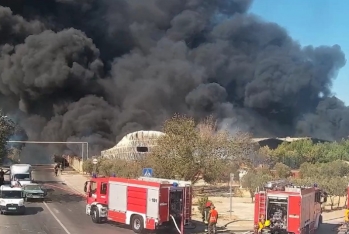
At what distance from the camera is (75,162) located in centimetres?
6919

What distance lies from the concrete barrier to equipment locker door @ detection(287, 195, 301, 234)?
152 feet

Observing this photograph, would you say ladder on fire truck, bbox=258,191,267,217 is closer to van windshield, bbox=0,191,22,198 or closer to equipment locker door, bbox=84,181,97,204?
equipment locker door, bbox=84,181,97,204

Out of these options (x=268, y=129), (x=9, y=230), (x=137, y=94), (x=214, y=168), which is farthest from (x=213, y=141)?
(x=268, y=129)

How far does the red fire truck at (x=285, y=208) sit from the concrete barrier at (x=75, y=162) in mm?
45469

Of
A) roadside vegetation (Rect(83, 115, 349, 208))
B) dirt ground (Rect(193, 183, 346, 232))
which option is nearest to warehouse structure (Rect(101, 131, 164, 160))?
roadside vegetation (Rect(83, 115, 349, 208))

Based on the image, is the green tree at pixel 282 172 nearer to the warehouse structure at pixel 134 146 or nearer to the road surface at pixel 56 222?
the warehouse structure at pixel 134 146

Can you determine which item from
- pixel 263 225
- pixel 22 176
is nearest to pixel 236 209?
pixel 263 225

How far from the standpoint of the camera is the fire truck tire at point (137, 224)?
20.1 meters

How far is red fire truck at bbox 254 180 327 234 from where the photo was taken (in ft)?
59.1

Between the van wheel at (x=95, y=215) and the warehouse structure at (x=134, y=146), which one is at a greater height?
the warehouse structure at (x=134, y=146)

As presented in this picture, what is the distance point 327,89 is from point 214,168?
71823 mm

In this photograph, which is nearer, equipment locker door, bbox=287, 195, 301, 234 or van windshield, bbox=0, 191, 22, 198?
equipment locker door, bbox=287, 195, 301, 234

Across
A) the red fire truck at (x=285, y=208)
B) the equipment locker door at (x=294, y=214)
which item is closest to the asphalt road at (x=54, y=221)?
the red fire truck at (x=285, y=208)

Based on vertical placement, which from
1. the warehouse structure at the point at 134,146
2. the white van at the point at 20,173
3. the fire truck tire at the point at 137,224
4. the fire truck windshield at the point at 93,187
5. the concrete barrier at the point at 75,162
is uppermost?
the warehouse structure at the point at 134,146
